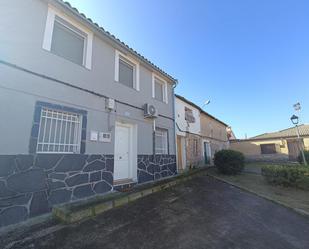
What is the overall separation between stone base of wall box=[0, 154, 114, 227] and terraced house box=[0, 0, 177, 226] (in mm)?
18

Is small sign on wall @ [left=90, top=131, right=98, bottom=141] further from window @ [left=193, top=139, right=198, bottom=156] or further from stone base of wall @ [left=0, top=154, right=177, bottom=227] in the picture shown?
window @ [left=193, top=139, right=198, bottom=156]

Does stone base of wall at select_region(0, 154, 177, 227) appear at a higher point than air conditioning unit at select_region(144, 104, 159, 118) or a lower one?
lower

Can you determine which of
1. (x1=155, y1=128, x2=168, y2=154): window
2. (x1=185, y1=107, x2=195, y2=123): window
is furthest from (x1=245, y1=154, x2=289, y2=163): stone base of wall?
(x1=155, y1=128, x2=168, y2=154): window

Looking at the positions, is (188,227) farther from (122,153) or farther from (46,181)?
(122,153)

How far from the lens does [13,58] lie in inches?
157

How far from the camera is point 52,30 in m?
4.84

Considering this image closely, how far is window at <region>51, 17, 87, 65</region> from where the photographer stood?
5012 mm

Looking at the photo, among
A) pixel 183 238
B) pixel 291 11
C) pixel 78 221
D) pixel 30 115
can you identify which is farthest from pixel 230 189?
pixel 291 11

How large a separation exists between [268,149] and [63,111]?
79.3 ft

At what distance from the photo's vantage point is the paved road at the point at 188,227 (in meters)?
3.04

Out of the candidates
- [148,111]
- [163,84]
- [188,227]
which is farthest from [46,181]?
[163,84]

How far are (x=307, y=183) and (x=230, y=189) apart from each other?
12.2 feet

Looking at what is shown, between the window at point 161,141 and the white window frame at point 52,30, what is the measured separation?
15.4ft

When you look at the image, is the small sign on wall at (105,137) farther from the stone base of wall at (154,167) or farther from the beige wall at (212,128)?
the beige wall at (212,128)
